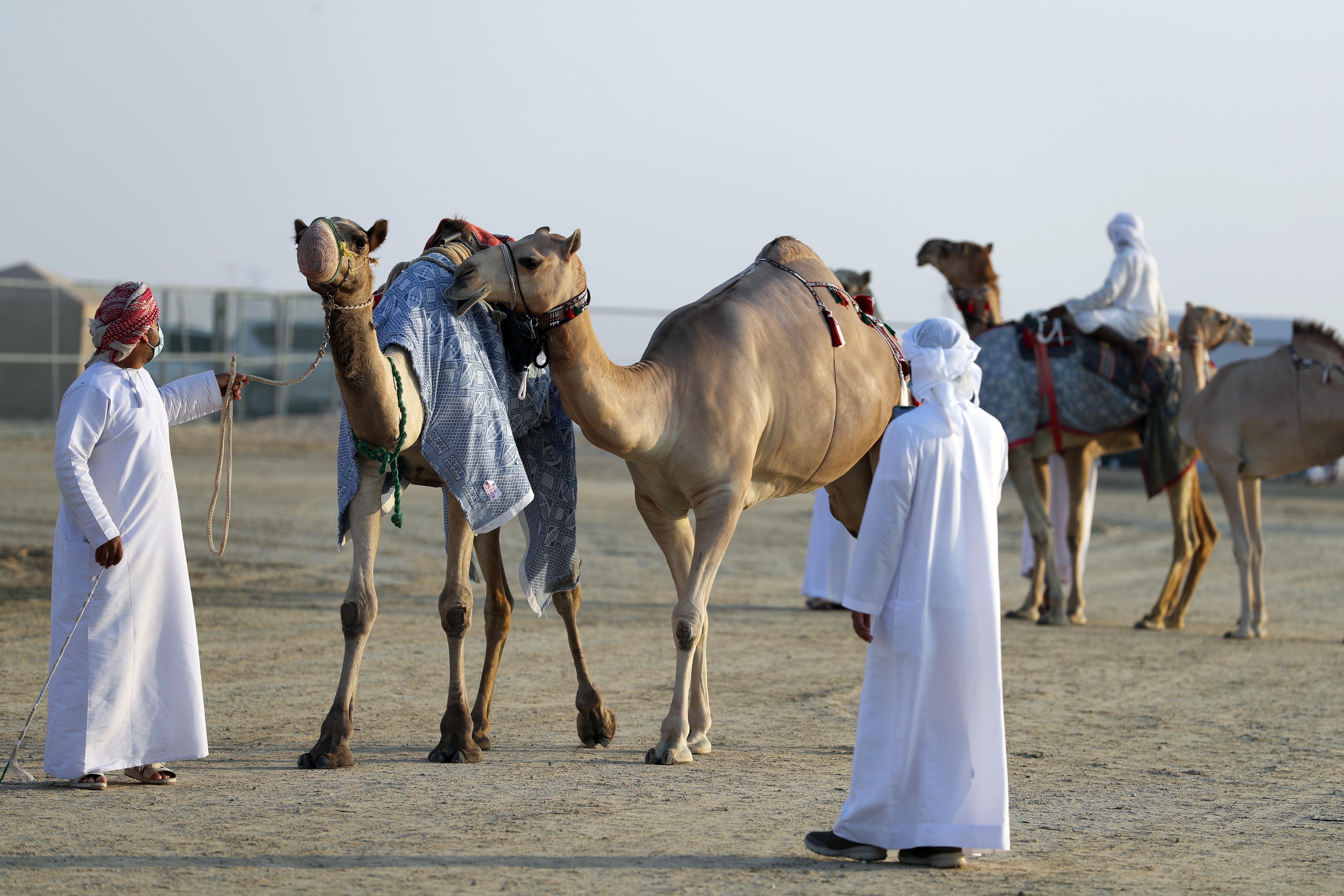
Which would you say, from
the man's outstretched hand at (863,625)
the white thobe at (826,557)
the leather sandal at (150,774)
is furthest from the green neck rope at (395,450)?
the white thobe at (826,557)

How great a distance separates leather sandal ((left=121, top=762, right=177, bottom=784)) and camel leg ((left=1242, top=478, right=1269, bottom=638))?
8643mm

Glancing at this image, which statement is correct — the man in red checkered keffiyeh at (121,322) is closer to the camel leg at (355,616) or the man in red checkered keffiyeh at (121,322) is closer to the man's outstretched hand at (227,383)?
the man's outstretched hand at (227,383)

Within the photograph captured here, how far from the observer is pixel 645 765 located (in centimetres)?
641

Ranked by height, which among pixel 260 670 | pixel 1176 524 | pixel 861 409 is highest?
pixel 861 409

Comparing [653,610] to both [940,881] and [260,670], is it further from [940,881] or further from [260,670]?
[940,881]

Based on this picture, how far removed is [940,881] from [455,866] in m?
1.63

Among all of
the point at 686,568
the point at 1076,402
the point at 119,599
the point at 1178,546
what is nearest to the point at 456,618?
the point at 686,568

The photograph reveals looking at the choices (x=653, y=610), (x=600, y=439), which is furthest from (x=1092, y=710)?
(x=653, y=610)

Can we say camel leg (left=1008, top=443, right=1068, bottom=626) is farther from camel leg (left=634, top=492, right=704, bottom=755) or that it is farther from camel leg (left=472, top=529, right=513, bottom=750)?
camel leg (left=472, top=529, right=513, bottom=750)

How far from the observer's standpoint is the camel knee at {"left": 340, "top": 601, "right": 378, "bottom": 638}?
241 inches

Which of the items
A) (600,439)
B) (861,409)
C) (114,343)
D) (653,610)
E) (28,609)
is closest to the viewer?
(114,343)

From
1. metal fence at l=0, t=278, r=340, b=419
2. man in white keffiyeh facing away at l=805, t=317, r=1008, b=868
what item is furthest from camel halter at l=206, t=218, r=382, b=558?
metal fence at l=0, t=278, r=340, b=419

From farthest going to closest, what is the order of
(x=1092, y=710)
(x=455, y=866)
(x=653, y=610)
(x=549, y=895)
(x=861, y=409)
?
(x=653, y=610)
(x=1092, y=710)
(x=861, y=409)
(x=455, y=866)
(x=549, y=895)

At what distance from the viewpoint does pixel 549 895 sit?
438 centimetres
